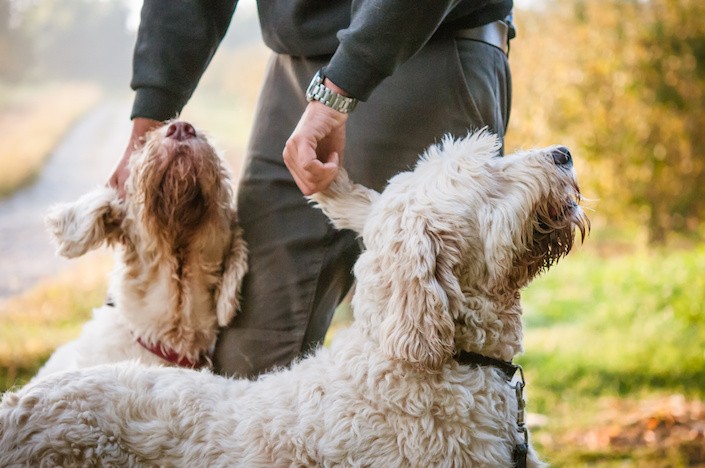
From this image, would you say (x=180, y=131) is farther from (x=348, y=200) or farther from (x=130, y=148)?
(x=348, y=200)

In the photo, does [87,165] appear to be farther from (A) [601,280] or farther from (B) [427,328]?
(B) [427,328]

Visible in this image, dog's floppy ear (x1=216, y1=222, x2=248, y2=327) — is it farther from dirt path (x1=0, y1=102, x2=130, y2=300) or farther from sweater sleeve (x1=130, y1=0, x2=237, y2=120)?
dirt path (x1=0, y1=102, x2=130, y2=300)

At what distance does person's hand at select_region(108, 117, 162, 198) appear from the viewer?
341cm

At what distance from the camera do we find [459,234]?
7.75ft

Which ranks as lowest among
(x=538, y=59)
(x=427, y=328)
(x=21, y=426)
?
(x=21, y=426)

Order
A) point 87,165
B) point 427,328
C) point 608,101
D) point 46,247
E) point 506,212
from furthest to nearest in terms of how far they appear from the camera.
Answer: point 608,101 < point 87,165 < point 46,247 < point 506,212 < point 427,328

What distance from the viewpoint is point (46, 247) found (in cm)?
867

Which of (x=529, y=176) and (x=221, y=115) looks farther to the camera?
(x=221, y=115)

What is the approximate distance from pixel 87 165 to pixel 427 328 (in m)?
7.98

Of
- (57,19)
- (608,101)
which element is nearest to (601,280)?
(608,101)

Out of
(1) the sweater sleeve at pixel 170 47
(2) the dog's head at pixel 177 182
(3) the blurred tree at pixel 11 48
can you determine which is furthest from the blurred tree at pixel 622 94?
(1) the sweater sleeve at pixel 170 47

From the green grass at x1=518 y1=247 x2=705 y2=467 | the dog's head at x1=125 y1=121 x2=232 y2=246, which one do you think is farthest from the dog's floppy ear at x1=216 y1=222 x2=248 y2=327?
the green grass at x1=518 y1=247 x2=705 y2=467

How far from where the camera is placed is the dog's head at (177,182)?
11.1 feet

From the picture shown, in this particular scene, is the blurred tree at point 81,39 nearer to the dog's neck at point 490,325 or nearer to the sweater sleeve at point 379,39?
the sweater sleeve at point 379,39
